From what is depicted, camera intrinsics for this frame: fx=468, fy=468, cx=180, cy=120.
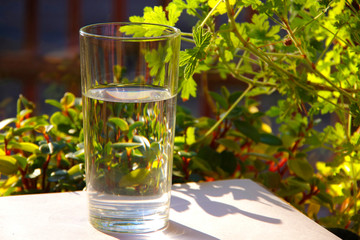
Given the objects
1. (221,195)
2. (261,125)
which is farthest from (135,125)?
(261,125)

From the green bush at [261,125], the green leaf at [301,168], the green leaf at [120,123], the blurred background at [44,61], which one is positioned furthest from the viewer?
the blurred background at [44,61]

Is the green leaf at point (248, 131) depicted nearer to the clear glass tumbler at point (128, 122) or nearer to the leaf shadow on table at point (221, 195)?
the leaf shadow on table at point (221, 195)

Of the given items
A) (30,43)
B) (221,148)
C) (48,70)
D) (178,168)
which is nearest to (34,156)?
(178,168)

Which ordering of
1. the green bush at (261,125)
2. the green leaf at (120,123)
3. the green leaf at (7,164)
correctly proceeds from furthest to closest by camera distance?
the green leaf at (7,164)
the green bush at (261,125)
the green leaf at (120,123)

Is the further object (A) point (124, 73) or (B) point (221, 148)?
(B) point (221, 148)

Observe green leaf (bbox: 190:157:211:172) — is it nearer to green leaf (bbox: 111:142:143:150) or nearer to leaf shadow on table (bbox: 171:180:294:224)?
leaf shadow on table (bbox: 171:180:294:224)

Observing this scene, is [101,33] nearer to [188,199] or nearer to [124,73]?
[124,73]

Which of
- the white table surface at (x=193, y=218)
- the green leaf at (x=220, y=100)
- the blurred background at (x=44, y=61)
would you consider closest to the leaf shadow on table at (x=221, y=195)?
the white table surface at (x=193, y=218)
